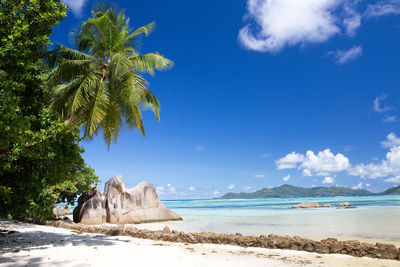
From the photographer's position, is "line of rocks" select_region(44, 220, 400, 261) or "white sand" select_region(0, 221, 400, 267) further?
"line of rocks" select_region(44, 220, 400, 261)

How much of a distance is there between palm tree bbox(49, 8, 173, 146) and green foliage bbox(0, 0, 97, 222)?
2.04 m

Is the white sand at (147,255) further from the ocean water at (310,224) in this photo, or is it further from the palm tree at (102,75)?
the ocean water at (310,224)

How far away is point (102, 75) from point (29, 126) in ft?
18.6

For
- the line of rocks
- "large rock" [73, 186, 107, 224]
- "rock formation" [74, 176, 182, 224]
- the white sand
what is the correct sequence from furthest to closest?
"rock formation" [74, 176, 182, 224], "large rock" [73, 186, 107, 224], the line of rocks, the white sand

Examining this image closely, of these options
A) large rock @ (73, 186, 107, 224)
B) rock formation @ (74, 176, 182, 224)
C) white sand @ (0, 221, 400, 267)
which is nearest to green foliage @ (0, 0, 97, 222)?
white sand @ (0, 221, 400, 267)

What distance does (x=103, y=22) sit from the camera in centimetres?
1084

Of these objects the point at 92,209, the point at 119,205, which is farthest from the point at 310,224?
the point at 92,209

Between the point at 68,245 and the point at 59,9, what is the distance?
692 cm

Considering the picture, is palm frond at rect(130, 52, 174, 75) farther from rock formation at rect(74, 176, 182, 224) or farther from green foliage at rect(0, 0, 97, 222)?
rock formation at rect(74, 176, 182, 224)

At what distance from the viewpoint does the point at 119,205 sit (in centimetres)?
1939

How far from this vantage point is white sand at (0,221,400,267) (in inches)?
269

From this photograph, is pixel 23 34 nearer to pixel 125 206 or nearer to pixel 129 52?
pixel 129 52

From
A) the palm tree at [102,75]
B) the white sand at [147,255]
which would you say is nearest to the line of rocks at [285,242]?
the white sand at [147,255]

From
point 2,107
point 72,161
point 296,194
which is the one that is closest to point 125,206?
point 72,161
